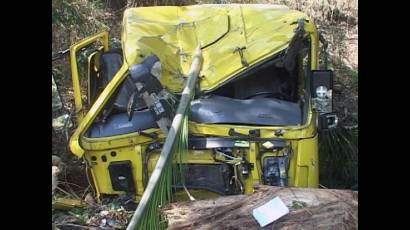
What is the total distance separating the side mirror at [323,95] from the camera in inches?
191

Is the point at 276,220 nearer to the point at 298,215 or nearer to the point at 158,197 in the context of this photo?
the point at 298,215

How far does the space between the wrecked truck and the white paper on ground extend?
697mm

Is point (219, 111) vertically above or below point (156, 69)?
below

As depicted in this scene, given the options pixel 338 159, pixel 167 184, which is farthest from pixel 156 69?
pixel 338 159

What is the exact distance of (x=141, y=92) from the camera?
4941 mm

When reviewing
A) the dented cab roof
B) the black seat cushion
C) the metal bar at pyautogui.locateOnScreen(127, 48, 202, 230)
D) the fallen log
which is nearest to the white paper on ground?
the fallen log

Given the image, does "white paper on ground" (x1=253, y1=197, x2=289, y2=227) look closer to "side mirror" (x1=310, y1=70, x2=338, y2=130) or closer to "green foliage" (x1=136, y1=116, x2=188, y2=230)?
"green foliage" (x1=136, y1=116, x2=188, y2=230)

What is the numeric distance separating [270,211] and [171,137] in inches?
40.7

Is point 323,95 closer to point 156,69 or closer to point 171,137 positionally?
point 171,137

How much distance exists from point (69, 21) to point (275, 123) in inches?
175

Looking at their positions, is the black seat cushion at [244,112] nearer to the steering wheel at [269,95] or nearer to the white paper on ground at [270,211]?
the steering wheel at [269,95]

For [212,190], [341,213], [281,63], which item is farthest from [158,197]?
[281,63]

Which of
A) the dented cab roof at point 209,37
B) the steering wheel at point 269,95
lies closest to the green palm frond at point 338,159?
the steering wheel at point 269,95

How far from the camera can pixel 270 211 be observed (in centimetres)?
413
